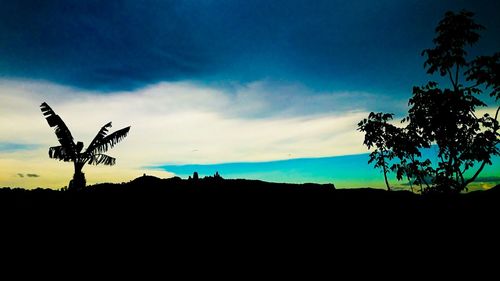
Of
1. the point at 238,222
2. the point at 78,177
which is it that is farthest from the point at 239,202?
the point at 78,177

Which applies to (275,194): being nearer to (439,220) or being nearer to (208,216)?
(208,216)

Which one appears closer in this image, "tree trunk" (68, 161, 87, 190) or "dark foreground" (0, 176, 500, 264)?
"dark foreground" (0, 176, 500, 264)

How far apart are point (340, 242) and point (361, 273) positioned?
0.65 metres

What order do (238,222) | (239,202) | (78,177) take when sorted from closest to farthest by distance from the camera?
1. (238,222)
2. (239,202)
3. (78,177)

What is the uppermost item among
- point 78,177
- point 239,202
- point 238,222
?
point 78,177

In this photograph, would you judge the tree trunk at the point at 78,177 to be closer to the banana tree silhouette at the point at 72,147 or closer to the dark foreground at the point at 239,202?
the banana tree silhouette at the point at 72,147

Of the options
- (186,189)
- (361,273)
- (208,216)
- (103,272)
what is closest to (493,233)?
(361,273)

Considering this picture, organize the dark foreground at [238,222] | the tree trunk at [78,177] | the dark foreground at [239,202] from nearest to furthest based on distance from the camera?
the dark foreground at [238,222] < the dark foreground at [239,202] < the tree trunk at [78,177]

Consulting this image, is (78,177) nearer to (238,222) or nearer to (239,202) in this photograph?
(239,202)

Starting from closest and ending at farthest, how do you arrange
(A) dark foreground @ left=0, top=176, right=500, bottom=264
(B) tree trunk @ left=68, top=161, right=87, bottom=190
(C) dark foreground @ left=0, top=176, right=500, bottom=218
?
1. (A) dark foreground @ left=0, top=176, right=500, bottom=264
2. (C) dark foreground @ left=0, top=176, right=500, bottom=218
3. (B) tree trunk @ left=68, top=161, right=87, bottom=190

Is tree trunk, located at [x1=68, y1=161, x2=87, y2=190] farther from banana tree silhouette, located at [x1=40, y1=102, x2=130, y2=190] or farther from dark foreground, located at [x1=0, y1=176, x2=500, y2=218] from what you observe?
dark foreground, located at [x1=0, y1=176, x2=500, y2=218]

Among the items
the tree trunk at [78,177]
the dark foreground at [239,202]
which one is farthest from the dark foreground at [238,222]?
the tree trunk at [78,177]

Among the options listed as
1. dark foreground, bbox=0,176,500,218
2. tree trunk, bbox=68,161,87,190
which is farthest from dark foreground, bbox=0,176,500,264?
tree trunk, bbox=68,161,87,190

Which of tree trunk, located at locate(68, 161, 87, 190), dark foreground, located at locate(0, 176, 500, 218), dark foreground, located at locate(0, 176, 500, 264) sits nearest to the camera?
dark foreground, located at locate(0, 176, 500, 264)
